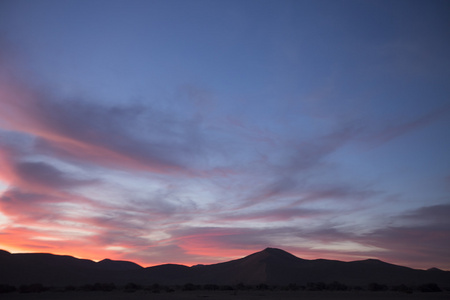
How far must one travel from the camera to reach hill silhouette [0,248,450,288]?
7562 centimetres

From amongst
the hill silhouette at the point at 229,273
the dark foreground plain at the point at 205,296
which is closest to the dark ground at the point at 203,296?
the dark foreground plain at the point at 205,296

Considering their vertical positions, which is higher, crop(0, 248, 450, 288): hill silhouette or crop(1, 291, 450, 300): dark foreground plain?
crop(0, 248, 450, 288): hill silhouette

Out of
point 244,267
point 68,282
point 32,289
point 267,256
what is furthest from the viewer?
point 267,256

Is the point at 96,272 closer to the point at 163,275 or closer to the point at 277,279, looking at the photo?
the point at 163,275

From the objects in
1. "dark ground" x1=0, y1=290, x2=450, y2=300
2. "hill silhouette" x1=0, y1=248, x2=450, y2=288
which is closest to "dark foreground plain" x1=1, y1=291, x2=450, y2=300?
"dark ground" x1=0, y1=290, x2=450, y2=300

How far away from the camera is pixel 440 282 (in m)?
75.1

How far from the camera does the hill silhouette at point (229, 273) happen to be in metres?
75.6

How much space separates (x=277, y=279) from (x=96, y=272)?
151ft

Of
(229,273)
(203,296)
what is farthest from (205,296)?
(229,273)

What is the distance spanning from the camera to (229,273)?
99500 millimetres

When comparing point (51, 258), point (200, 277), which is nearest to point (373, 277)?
point (200, 277)

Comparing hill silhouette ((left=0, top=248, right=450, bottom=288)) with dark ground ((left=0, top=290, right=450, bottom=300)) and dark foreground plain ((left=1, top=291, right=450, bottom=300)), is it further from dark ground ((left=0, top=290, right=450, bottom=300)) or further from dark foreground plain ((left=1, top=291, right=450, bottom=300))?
dark foreground plain ((left=1, top=291, right=450, bottom=300))

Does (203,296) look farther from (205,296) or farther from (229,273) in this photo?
(229,273)

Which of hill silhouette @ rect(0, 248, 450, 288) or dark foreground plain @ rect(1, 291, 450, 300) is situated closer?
dark foreground plain @ rect(1, 291, 450, 300)
